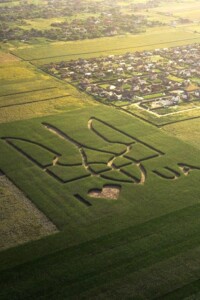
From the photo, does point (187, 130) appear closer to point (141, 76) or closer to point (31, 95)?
point (141, 76)

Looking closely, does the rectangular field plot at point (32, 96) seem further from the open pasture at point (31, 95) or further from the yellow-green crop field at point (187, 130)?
the yellow-green crop field at point (187, 130)

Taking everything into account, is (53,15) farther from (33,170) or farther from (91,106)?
(33,170)

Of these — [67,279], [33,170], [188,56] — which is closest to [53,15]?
[188,56]

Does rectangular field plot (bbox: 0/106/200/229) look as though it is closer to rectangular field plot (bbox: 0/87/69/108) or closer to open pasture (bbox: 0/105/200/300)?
open pasture (bbox: 0/105/200/300)

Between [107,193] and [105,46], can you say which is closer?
[107,193]

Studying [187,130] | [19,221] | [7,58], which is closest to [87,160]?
[19,221]

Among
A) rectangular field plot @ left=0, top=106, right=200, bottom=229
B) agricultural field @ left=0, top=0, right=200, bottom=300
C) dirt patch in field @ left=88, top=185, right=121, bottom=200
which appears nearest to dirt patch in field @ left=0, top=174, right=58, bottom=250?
agricultural field @ left=0, top=0, right=200, bottom=300
